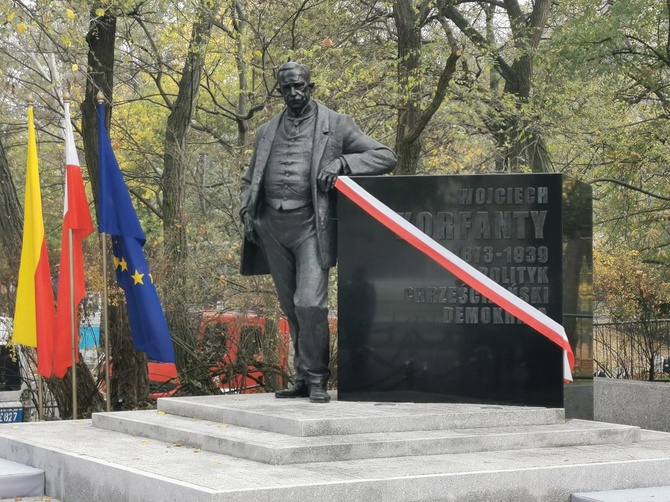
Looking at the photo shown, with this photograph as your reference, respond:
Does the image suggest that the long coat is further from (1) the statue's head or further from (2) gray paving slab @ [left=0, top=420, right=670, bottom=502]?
(2) gray paving slab @ [left=0, top=420, right=670, bottom=502]

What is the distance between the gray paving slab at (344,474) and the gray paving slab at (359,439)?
8 cm

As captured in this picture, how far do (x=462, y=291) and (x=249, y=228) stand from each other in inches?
73.2

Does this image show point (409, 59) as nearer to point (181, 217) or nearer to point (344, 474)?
point (181, 217)

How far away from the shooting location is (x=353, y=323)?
9727mm

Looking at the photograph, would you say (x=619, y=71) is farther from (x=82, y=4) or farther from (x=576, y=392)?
(x=576, y=392)

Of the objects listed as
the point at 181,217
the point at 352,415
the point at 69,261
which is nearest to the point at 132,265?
the point at 69,261

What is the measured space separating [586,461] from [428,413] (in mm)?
1273

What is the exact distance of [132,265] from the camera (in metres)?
12.4

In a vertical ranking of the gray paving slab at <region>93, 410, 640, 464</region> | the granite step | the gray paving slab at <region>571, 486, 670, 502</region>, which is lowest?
the granite step

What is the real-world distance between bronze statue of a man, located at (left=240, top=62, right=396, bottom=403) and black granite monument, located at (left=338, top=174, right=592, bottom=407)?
175 millimetres

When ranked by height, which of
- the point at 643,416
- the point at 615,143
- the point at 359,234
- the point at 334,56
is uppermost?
the point at 334,56

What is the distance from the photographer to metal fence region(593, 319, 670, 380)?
15602mm

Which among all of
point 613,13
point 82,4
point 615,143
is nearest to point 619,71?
point 613,13

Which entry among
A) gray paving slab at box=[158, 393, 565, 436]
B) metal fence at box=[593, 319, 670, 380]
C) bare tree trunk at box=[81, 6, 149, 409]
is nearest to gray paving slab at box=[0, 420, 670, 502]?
gray paving slab at box=[158, 393, 565, 436]
